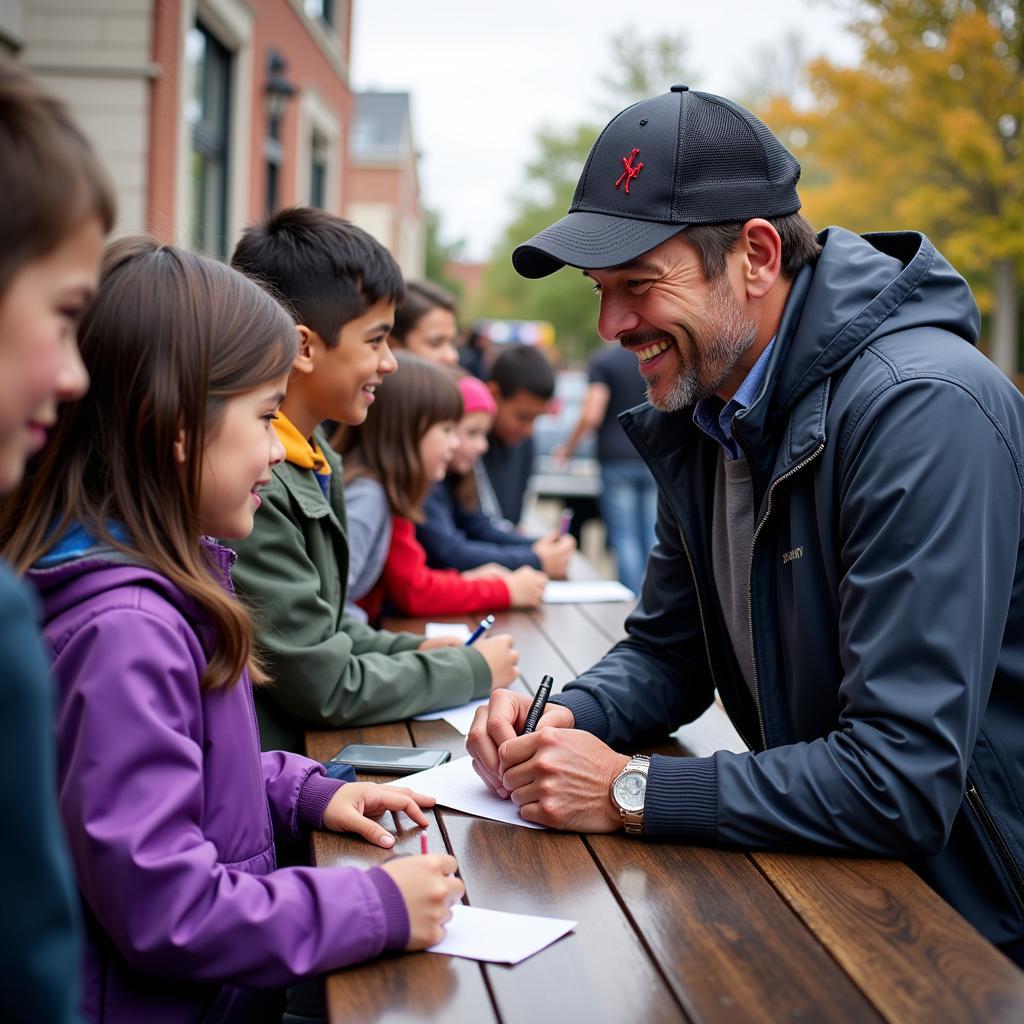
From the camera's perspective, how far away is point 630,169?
2100mm

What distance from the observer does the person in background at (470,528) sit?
4.22 metres

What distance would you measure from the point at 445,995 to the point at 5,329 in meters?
0.83

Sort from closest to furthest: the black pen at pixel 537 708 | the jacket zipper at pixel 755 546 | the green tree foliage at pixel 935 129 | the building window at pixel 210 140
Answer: the jacket zipper at pixel 755 546
the black pen at pixel 537 708
the building window at pixel 210 140
the green tree foliage at pixel 935 129

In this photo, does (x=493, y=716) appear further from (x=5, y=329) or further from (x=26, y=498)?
(x=5, y=329)

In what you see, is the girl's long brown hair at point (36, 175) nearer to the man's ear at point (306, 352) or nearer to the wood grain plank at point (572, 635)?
the man's ear at point (306, 352)

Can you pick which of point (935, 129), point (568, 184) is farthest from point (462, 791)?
point (568, 184)

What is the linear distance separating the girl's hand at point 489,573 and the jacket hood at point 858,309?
1.75 metres

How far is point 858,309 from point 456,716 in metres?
1.13

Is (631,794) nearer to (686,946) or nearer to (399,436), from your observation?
(686,946)

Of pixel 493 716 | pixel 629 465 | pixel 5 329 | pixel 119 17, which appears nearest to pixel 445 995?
Result: pixel 493 716

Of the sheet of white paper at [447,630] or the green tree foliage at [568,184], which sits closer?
the sheet of white paper at [447,630]

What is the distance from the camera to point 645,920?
1470mm

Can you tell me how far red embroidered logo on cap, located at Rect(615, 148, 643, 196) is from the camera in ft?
6.86

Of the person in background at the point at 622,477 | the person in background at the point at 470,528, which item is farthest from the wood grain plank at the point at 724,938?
the person in background at the point at 622,477
